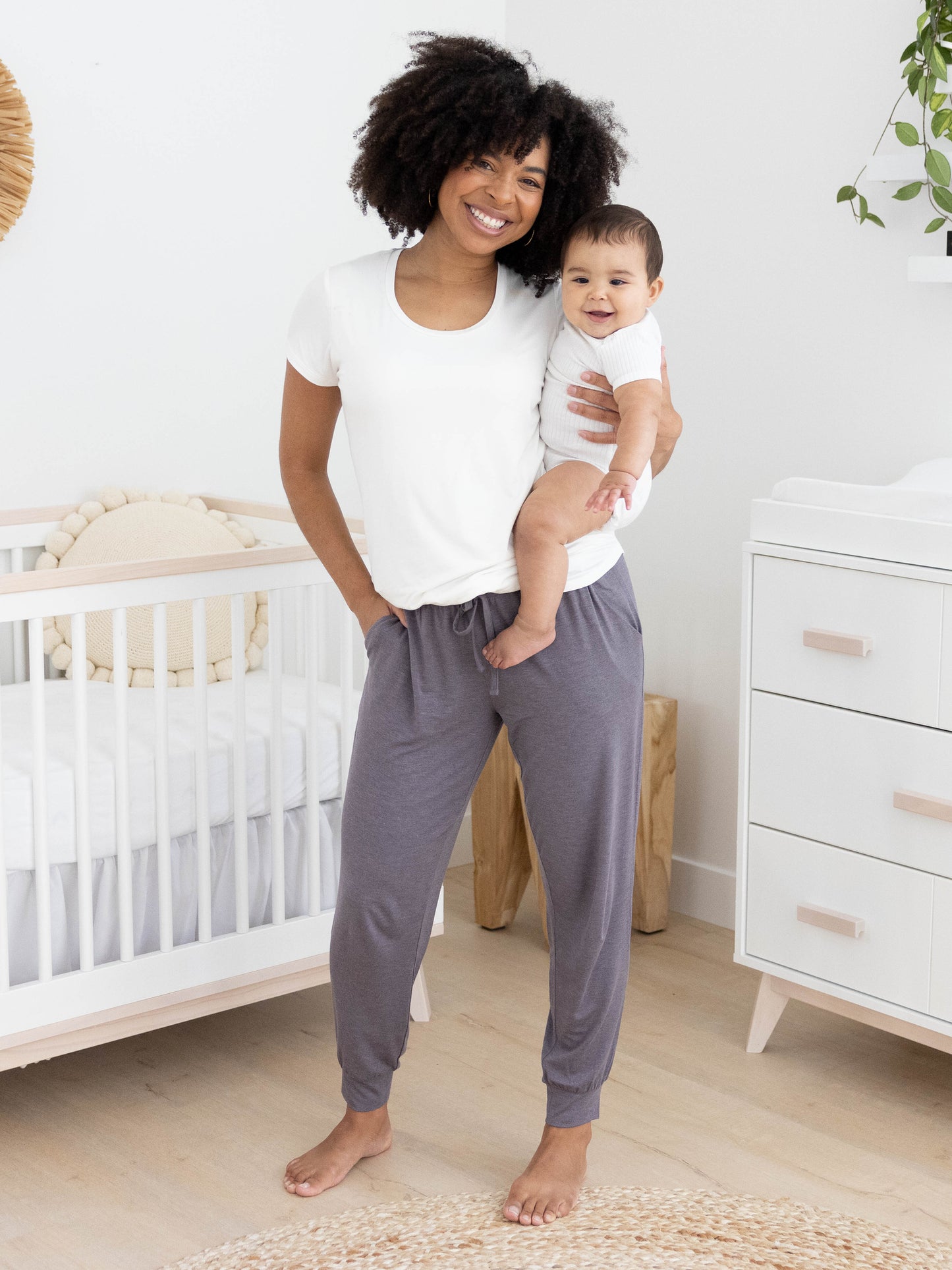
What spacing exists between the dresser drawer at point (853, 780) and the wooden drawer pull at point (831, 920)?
10 centimetres

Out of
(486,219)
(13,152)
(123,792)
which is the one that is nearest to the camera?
(486,219)

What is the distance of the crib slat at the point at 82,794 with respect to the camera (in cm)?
183

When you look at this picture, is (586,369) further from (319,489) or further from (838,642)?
(838,642)

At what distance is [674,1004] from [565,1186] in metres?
0.68

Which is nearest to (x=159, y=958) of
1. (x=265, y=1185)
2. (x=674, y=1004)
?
(x=265, y=1185)

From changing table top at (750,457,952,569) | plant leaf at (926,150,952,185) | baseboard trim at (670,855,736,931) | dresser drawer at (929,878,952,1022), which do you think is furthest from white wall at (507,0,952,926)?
dresser drawer at (929,878,952,1022)

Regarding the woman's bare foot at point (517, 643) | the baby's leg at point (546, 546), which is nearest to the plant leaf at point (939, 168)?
the baby's leg at point (546, 546)

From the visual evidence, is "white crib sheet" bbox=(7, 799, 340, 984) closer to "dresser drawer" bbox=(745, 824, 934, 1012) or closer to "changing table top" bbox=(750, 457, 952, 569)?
"dresser drawer" bbox=(745, 824, 934, 1012)

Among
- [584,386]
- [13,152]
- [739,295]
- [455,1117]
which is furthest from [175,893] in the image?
[739,295]

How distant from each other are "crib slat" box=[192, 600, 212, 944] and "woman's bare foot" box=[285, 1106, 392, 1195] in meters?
0.35

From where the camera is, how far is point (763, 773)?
6.91 feet

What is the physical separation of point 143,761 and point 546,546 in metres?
0.74

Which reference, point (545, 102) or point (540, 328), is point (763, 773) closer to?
point (540, 328)

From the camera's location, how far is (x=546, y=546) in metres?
1.53
